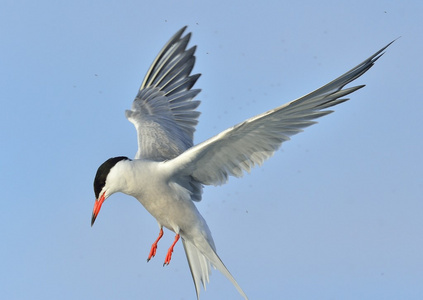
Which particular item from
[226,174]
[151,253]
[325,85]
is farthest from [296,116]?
[151,253]

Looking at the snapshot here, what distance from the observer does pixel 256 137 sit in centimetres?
755

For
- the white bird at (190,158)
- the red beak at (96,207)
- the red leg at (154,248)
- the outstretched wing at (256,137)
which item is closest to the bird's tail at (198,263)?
the white bird at (190,158)

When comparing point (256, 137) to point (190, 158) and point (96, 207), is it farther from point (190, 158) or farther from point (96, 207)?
point (96, 207)

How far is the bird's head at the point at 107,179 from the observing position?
7.96 m

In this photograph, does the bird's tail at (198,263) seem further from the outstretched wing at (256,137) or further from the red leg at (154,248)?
the outstretched wing at (256,137)

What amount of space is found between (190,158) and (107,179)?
1.04 meters

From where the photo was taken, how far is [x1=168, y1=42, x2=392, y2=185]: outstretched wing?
6758mm

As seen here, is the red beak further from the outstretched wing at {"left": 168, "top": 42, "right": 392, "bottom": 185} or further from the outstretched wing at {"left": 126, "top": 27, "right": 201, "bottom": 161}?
the outstretched wing at {"left": 126, "top": 27, "right": 201, "bottom": 161}

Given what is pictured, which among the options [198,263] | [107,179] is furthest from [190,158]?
[198,263]

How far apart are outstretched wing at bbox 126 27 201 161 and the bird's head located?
1289 mm

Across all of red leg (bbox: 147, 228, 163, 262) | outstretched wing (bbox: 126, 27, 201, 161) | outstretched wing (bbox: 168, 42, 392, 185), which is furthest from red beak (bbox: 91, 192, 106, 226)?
outstretched wing (bbox: 126, 27, 201, 161)

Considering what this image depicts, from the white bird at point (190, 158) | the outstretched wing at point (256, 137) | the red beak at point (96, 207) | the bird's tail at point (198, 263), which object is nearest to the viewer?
the outstretched wing at point (256, 137)

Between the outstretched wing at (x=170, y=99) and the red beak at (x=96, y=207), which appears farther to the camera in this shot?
the outstretched wing at (x=170, y=99)

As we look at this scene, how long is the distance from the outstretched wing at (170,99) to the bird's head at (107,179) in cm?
129
